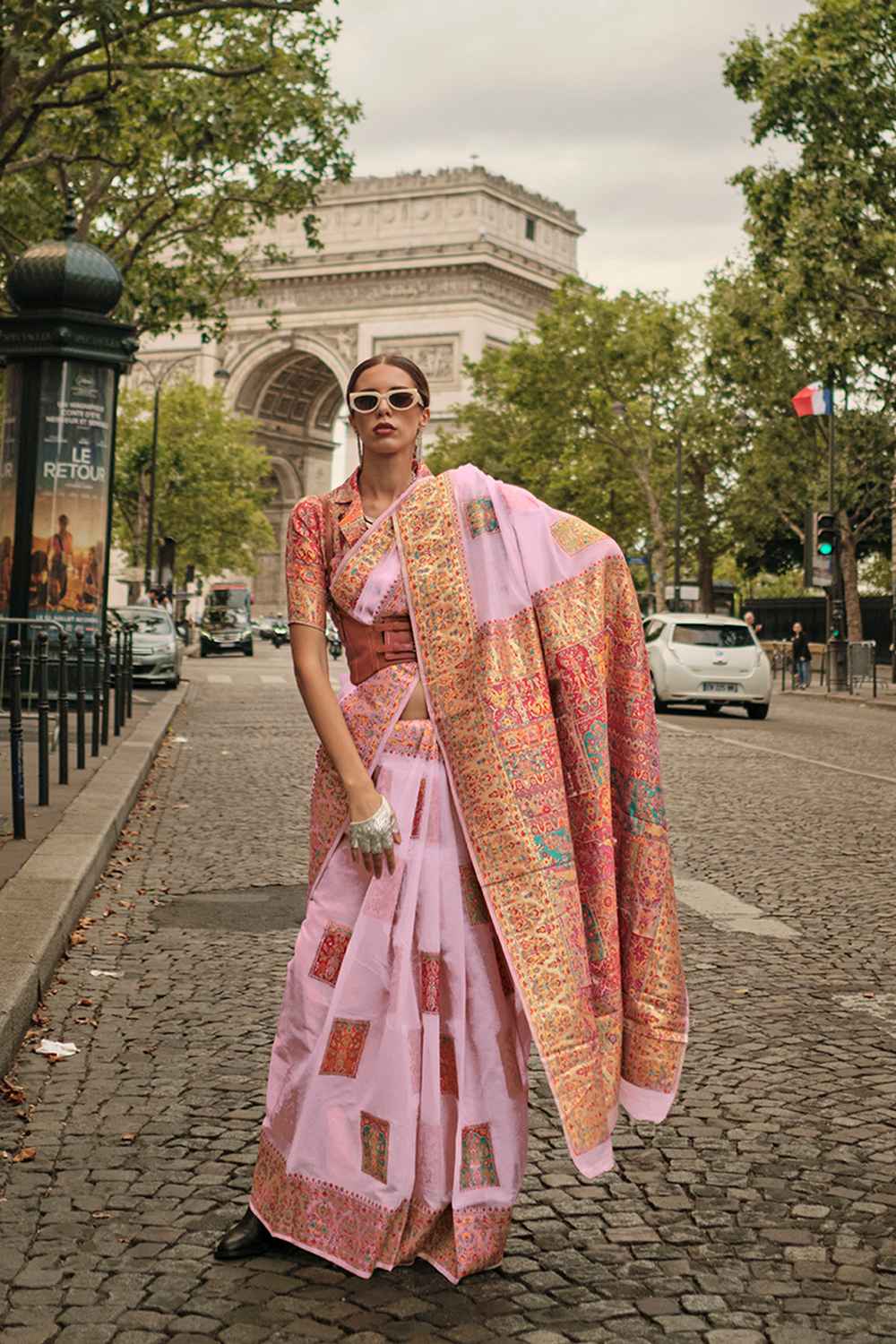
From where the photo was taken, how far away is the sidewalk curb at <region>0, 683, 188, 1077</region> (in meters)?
5.35

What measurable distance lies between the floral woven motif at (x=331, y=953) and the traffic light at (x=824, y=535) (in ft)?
108

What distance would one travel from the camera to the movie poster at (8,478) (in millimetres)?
18359

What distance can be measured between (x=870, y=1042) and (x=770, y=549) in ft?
204

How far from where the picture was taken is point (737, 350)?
4881cm

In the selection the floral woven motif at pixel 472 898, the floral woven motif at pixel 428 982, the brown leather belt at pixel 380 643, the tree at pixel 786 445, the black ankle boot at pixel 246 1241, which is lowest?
the black ankle boot at pixel 246 1241

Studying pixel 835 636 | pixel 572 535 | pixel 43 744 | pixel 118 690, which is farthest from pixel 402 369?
pixel 835 636

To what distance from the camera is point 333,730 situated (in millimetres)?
3453

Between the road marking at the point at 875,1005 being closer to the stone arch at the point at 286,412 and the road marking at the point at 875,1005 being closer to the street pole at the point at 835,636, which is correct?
the street pole at the point at 835,636

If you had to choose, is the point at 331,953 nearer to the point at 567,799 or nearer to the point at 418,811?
the point at 418,811

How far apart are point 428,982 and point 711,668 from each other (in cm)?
2189

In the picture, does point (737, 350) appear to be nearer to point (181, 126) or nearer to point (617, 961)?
point (181, 126)

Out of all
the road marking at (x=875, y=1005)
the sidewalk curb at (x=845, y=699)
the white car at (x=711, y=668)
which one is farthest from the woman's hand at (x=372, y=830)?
the sidewalk curb at (x=845, y=699)

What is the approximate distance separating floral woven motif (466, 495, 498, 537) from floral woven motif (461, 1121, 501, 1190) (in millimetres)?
1083

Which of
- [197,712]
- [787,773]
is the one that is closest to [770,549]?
[197,712]
